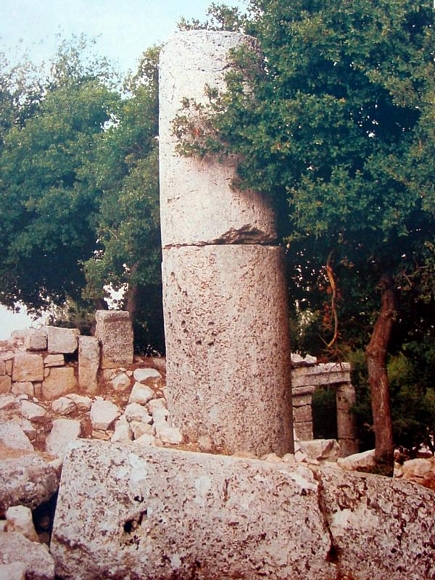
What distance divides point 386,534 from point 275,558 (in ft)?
2.51

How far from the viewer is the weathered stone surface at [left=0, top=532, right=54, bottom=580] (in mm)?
4789

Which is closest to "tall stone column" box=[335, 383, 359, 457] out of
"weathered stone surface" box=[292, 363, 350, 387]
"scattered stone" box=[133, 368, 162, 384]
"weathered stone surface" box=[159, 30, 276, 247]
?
"weathered stone surface" box=[292, 363, 350, 387]

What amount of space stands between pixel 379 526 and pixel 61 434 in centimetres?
651

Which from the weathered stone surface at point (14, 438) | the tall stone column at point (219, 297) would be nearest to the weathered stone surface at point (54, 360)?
the weathered stone surface at point (14, 438)

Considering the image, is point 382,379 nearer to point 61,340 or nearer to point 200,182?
point 200,182

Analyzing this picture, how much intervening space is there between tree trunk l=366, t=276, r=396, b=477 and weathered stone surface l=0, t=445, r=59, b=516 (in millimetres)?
3941

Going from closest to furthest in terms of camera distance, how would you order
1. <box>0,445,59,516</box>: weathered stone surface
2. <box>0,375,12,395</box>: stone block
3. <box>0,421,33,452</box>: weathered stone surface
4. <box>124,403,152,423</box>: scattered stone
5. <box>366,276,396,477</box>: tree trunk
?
<box>0,445,59,516</box>: weathered stone surface → <box>366,276,396,477</box>: tree trunk → <box>0,421,33,452</box>: weathered stone surface → <box>124,403,152,423</box>: scattered stone → <box>0,375,12,395</box>: stone block

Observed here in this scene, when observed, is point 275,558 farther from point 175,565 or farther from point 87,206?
point 87,206

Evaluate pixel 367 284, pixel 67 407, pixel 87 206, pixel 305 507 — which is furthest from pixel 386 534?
pixel 87 206

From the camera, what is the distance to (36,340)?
1191cm

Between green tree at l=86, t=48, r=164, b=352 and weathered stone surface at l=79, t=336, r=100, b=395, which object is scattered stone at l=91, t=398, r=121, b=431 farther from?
green tree at l=86, t=48, r=164, b=352

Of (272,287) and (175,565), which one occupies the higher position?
(272,287)

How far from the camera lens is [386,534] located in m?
4.95

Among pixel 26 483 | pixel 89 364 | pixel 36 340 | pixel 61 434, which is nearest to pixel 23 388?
pixel 36 340
